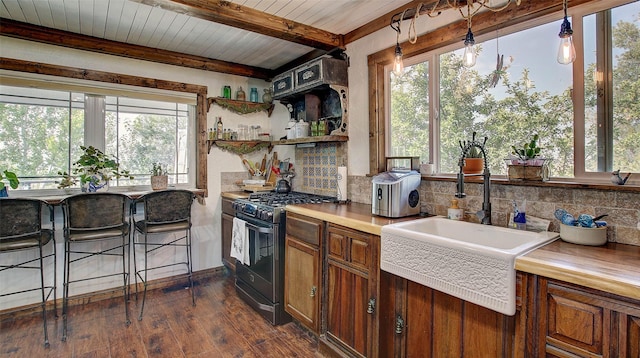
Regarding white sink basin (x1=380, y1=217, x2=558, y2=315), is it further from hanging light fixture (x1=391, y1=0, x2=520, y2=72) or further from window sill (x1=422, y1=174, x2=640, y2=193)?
hanging light fixture (x1=391, y1=0, x2=520, y2=72)

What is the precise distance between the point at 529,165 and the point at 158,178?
3.21 metres

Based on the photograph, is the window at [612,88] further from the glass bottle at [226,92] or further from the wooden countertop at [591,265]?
the glass bottle at [226,92]

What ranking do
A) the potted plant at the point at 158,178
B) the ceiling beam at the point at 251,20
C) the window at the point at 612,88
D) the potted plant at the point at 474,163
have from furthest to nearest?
the potted plant at the point at 158,178, the ceiling beam at the point at 251,20, the potted plant at the point at 474,163, the window at the point at 612,88

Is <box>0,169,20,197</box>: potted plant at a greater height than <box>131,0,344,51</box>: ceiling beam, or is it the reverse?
<box>131,0,344,51</box>: ceiling beam

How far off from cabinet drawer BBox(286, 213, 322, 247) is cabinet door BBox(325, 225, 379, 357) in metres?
0.11

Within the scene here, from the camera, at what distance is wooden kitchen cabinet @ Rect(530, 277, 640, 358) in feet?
3.38

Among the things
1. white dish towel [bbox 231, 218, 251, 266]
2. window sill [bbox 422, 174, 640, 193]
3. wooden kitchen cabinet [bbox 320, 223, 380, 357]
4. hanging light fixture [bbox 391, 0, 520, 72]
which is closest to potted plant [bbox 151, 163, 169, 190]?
white dish towel [bbox 231, 218, 251, 266]

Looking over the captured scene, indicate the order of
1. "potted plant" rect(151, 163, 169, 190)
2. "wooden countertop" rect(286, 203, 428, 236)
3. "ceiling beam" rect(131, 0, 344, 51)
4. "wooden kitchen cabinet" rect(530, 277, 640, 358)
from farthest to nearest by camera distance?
"potted plant" rect(151, 163, 169, 190) → "ceiling beam" rect(131, 0, 344, 51) → "wooden countertop" rect(286, 203, 428, 236) → "wooden kitchen cabinet" rect(530, 277, 640, 358)

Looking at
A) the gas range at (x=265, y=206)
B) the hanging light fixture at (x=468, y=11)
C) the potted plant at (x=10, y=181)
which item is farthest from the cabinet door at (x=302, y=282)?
the potted plant at (x=10, y=181)

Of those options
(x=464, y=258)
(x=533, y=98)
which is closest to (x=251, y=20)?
(x=533, y=98)

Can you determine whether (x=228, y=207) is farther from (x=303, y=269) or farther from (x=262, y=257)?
(x=303, y=269)

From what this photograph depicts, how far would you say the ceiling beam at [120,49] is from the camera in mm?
2785

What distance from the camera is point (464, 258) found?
1.39 m

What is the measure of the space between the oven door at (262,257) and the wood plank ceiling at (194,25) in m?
1.59
